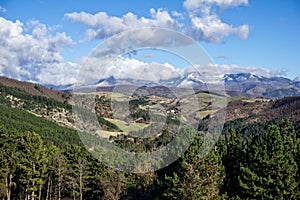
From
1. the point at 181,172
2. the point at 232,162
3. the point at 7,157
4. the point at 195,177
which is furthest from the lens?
the point at 7,157

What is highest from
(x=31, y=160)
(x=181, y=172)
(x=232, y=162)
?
(x=232, y=162)


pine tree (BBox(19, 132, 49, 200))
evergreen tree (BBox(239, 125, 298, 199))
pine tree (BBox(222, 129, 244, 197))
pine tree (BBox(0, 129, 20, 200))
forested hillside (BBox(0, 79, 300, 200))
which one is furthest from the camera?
pine tree (BBox(0, 129, 20, 200))

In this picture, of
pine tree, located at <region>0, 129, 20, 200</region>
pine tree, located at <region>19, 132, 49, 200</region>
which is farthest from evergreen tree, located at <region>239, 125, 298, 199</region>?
pine tree, located at <region>0, 129, 20, 200</region>

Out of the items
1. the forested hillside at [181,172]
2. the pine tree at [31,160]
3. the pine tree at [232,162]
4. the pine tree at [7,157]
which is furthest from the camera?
the pine tree at [7,157]

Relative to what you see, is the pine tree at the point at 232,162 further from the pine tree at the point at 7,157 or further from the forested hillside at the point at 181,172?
the pine tree at the point at 7,157

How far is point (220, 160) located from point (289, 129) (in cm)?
1042

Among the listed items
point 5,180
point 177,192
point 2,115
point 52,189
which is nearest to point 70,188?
point 52,189

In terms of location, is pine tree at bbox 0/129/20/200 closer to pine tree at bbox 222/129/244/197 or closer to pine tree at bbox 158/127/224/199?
pine tree at bbox 158/127/224/199

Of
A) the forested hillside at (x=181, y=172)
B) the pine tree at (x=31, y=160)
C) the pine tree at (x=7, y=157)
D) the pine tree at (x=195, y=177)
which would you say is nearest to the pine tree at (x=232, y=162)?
the forested hillside at (x=181, y=172)

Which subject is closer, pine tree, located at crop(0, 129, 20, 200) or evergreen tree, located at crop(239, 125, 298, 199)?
evergreen tree, located at crop(239, 125, 298, 199)

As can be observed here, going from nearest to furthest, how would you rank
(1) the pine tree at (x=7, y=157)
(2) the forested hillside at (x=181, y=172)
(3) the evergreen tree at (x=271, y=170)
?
(3) the evergreen tree at (x=271, y=170), (2) the forested hillside at (x=181, y=172), (1) the pine tree at (x=7, y=157)

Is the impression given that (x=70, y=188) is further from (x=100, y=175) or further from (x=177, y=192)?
(x=177, y=192)

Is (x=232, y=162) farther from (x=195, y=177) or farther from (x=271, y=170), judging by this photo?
(x=195, y=177)

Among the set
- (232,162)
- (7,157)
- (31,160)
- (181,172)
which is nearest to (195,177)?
(181,172)
